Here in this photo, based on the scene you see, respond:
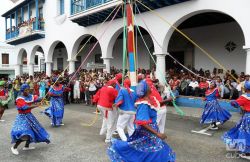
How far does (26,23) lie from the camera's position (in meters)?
21.3

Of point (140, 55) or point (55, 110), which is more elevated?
point (140, 55)

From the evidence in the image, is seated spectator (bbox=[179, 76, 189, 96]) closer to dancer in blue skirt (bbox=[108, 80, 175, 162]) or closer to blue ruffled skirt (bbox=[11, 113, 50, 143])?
blue ruffled skirt (bbox=[11, 113, 50, 143])

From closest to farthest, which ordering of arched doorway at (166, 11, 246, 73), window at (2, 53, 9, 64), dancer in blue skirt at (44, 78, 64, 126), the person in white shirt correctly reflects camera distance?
1. dancer in blue skirt at (44, 78, 64, 126)
2. arched doorway at (166, 11, 246, 73)
3. the person in white shirt
4. window at (2, 53, 9, 64)

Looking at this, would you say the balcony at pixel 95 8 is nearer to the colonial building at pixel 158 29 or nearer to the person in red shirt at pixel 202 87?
the colonial building at pixel 158 29

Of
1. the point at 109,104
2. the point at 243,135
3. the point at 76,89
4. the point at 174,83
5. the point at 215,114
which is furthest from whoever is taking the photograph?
the point at 76,89

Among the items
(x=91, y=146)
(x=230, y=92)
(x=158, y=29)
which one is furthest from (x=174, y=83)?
(x=91, y=146)

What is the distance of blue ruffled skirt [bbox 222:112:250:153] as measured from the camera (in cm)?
500

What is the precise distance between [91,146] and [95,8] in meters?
9.40

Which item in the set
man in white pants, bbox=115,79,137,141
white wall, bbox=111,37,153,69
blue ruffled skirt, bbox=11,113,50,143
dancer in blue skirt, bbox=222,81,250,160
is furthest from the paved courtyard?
white wall, bbox=111,37,153,69

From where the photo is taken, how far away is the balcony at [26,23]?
20094 mm

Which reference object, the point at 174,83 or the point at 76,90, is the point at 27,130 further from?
the point at 76,90

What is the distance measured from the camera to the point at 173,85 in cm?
1209

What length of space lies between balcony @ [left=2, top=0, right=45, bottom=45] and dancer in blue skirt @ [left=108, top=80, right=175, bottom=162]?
709 inches

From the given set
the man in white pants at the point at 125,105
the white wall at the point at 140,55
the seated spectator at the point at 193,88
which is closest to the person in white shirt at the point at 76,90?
the white wall at the point at 140,55
